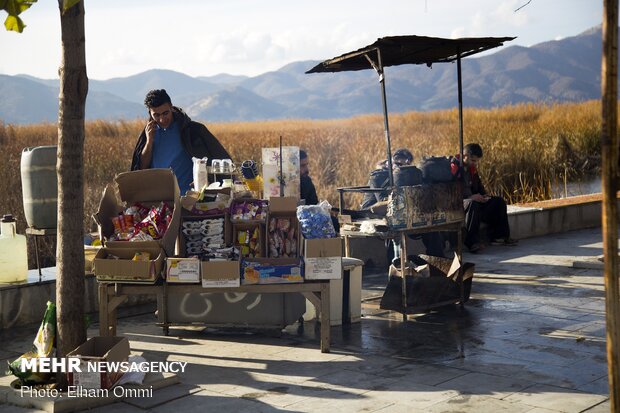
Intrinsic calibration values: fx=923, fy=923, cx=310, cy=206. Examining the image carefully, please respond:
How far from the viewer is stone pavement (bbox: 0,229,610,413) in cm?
533

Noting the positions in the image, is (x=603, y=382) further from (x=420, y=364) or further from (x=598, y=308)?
(x=598, y=308)

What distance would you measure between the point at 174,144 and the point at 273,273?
1956 mm

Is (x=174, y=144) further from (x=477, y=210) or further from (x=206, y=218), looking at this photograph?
(x=477, y=210)

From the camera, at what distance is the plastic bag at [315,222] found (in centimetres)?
660

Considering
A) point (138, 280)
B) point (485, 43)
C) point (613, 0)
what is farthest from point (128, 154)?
point (613, 0)

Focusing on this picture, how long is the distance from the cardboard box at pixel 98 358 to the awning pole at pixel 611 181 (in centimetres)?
297

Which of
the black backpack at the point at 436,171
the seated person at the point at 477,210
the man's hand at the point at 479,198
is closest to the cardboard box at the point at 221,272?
the black backpack at the point at 436,171

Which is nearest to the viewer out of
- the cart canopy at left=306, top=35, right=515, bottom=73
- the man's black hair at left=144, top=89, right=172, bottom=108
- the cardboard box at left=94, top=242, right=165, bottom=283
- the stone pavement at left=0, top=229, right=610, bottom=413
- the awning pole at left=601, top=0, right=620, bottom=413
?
Answer: the awning pole at left=601, top=0, right=620, bottom=413

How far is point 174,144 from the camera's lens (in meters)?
7.94

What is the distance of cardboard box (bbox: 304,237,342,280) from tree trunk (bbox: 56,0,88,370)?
5.32 feet

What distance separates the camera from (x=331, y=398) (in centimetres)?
541

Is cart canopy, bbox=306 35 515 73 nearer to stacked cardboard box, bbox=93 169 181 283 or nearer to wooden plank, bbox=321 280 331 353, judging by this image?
stacked cardboard box, bbox=93 169 181 283

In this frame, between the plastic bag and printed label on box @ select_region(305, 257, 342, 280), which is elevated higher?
the plastic bag

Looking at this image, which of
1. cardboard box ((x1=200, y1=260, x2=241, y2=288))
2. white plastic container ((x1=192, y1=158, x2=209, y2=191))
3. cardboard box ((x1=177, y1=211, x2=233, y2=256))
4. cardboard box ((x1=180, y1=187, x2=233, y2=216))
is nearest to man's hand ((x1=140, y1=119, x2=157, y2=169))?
white plastic container ((x1=192, y1=158, x2=209, y2=191))
